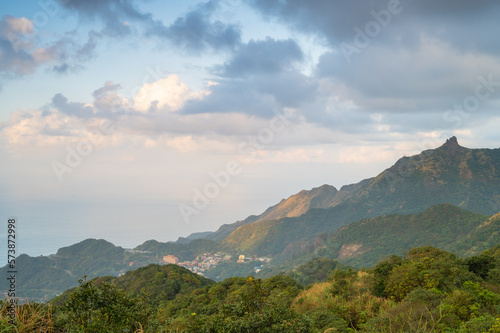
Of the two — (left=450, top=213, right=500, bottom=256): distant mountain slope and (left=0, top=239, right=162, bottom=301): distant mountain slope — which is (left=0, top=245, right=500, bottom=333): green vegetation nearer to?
(left=450, top=213, right=500, bottom=256): distant mountain slope

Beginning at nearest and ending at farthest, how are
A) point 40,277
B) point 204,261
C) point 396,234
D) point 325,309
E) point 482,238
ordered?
point 325,309 < point 482,238 < point 40,277 < point 396,234 < point 204,261

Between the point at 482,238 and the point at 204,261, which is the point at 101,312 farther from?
the point at 204,261

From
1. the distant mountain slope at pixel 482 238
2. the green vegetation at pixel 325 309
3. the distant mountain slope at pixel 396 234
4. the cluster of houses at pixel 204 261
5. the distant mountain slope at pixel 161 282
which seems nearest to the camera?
the green vegetation at pixel 325 309

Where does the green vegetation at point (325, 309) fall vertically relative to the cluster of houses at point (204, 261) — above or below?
above

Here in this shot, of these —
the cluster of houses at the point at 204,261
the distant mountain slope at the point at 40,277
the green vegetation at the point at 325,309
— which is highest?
the green vegetation at the point at 325,309

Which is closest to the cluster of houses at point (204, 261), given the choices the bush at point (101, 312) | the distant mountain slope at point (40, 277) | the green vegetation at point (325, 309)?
the distant mountain slope at point (40, 277)

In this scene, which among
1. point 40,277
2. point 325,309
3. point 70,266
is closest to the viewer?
point 325,309

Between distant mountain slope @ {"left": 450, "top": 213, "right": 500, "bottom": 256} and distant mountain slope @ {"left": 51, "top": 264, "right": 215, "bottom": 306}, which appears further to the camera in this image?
distant mountain slope @ {"left": 450, "top": 213, "right": 500, "bottom": 256}

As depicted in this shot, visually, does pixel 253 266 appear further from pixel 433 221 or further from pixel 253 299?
pixel 253 299

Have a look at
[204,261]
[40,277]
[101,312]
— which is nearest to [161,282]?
[101,312]

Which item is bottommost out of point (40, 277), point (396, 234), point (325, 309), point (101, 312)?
point (40, 277)

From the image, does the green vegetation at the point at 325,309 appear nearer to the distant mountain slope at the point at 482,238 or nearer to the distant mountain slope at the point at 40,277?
the distant mountain slope at the point at 482,238

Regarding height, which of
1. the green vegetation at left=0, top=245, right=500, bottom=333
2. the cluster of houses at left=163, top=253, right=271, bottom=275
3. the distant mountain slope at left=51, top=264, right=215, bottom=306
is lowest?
the cluster of houses at left=163, top=253, right=271, bottom=275

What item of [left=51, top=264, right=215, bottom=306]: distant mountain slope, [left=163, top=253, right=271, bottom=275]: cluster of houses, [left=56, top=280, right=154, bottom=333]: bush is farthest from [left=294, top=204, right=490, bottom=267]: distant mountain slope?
[left=56, top=280, right=154, bottom=333]: bush
